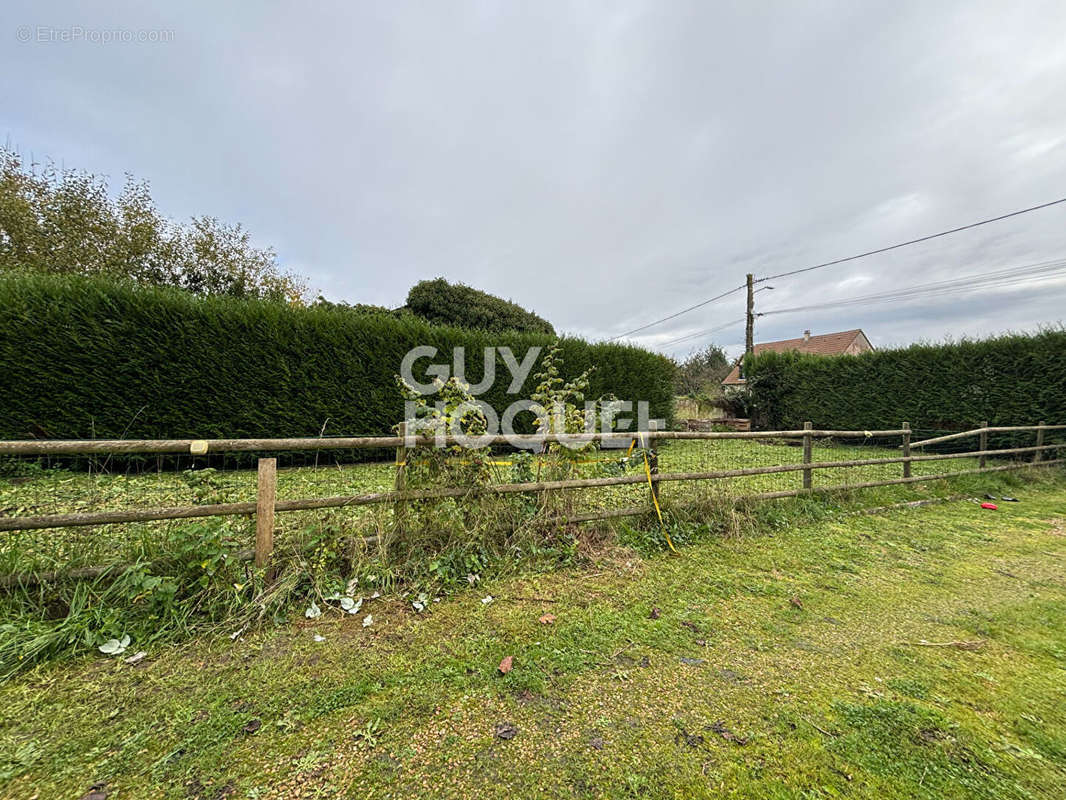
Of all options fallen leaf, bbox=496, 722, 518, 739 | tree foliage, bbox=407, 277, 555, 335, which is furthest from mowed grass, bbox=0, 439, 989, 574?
tree foliage, bbox=407, 277, 555, 335

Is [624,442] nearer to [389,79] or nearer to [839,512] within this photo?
[839,512]

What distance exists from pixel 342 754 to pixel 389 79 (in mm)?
8602

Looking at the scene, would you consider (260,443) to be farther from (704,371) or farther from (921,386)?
(704,371)

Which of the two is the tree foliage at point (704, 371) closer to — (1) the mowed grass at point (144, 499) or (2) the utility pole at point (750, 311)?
(2) the utility pole at point (750, 311)

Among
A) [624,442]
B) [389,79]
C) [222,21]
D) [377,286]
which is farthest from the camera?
[377,286]

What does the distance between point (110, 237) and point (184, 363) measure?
8.15m

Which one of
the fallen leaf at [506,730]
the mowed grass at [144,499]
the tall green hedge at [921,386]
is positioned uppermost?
the tall green hedge at [921,386]

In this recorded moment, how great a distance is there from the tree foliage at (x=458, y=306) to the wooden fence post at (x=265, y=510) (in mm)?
12876

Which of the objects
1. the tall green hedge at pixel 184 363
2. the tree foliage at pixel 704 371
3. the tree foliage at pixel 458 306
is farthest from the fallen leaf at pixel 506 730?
the tree foliage at pixel 704 371

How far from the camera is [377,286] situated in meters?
14.7

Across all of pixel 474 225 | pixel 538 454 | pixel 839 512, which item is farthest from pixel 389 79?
pixel 839 512

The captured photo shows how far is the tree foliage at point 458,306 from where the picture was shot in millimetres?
15227

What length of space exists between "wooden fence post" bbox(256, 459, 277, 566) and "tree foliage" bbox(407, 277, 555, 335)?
12876mm

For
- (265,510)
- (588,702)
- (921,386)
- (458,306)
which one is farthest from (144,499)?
(921,386)
